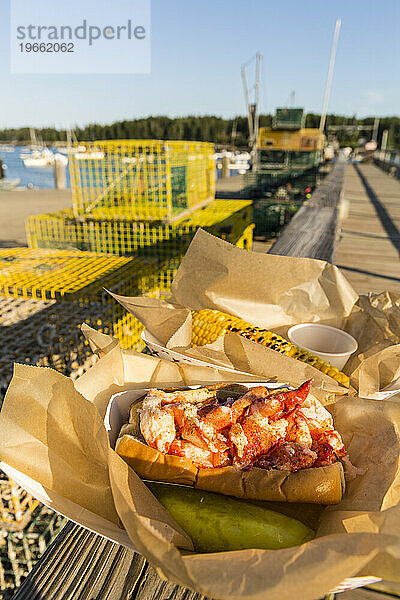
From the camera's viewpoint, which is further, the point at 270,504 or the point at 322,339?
the point at 322,339

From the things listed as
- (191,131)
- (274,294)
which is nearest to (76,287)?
(274,294)

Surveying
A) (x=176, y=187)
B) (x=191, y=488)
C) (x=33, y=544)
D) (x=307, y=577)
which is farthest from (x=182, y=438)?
(x=176, y=187)

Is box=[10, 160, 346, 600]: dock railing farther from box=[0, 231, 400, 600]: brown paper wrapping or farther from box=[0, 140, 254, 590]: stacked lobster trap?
box=[0, 140, 254, 590]: stacked lobster trap

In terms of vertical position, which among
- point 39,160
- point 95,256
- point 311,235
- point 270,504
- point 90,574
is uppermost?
point 311,235

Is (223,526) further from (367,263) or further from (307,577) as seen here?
(367,263)

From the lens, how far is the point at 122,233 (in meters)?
6.04

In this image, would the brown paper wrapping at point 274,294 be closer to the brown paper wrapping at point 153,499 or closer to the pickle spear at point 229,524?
the brown paper wrapping at point 153,499

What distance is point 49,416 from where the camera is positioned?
112cm

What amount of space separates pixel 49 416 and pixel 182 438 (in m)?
0.36

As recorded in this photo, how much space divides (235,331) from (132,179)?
4.86m

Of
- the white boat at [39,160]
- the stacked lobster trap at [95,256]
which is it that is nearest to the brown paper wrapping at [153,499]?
the stacked lobster trap at [95,256]

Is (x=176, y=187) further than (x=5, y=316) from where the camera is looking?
Yes

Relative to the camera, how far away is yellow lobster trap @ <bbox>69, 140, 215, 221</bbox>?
19.0ft

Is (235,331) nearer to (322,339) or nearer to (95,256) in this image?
(322,339)
